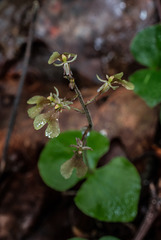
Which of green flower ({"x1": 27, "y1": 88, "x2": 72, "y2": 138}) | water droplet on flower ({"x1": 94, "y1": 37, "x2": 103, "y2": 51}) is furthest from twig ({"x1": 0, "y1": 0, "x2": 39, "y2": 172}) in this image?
green flower ({"x1": 27, "y1": 88, "x2": 72, "y2": 138})

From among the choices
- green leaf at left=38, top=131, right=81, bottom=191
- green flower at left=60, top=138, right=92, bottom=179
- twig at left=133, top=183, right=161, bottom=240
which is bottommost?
twig at left=133, top=183, right=161, bottom=240

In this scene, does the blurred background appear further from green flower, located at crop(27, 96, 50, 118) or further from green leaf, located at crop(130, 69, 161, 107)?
green flower, located at crop(27, 96, 50, 118)

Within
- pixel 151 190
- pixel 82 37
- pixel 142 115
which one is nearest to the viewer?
pixel 151 190

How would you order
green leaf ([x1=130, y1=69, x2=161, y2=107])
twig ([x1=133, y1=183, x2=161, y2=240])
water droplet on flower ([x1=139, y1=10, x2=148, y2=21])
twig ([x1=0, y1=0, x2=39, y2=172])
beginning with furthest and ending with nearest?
water droplet on flower ([x1=139, y1=10, x2=148, y2=21]), twig ([x1=0, y1=0, x2=39, y2=172]), green leaf ([x1=130, y1=69, x2=161, y2=107]), twig ([x1=133, y1=183, x2=161, y2=240])

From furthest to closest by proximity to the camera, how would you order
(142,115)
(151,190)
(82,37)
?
(82,37), (142,115), (151,190)

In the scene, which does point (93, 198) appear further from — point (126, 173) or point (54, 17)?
point (54, 17)

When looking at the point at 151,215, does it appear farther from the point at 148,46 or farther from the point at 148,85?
the point at 148,46

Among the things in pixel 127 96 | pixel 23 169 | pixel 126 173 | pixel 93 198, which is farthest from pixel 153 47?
pixel 23 169
